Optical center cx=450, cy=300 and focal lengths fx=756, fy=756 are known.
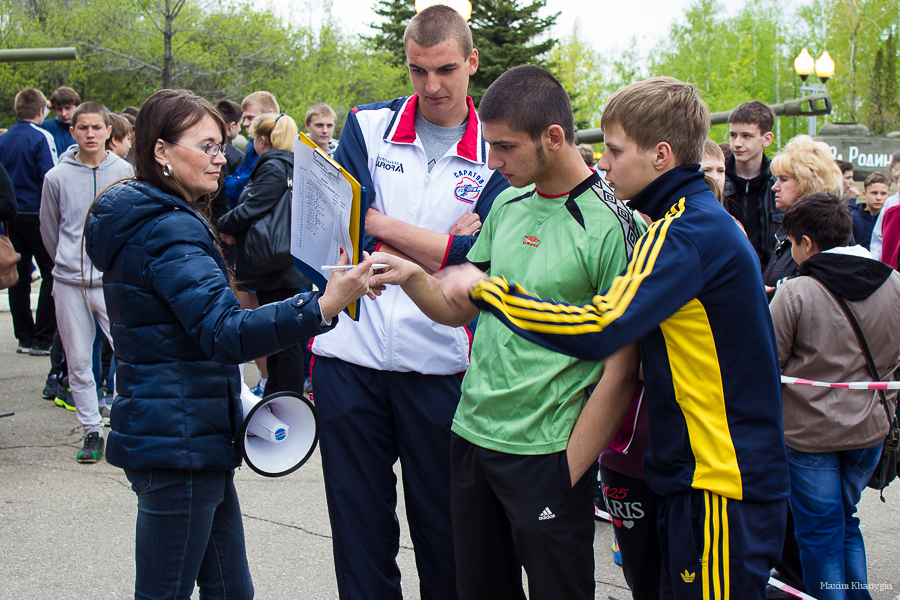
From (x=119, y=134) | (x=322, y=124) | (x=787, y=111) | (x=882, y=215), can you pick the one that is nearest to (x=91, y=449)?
(x=119, y=134)

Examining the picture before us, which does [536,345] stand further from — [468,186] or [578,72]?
[578,72]

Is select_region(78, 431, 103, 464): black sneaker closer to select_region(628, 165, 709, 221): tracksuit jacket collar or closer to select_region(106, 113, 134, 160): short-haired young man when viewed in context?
select_region(106, 113, 134, 160): short-haired young man

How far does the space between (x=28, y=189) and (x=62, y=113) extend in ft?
3.05

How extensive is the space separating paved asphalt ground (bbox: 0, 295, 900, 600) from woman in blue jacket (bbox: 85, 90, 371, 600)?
74cm

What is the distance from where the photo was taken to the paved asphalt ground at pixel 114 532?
12.1ft

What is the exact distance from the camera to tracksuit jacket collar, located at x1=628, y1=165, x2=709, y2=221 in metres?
2.09

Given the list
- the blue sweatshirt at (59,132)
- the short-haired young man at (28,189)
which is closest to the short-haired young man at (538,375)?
the short-haired young man at (28,189)

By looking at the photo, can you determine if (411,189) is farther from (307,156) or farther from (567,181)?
(567,181)

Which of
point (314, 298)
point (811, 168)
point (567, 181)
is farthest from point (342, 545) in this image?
point (811, 168)

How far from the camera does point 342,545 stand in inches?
115

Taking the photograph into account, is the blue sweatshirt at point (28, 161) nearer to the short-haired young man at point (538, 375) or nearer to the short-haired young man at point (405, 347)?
the short-haired young man at point (405, 347)

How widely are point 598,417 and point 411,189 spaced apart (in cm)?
118

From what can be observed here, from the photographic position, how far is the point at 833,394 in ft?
11.0

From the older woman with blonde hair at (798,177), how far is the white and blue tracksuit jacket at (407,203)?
2159mm
